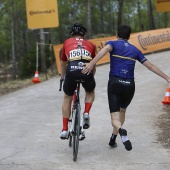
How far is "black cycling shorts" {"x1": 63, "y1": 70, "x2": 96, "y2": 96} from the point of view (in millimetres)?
5230

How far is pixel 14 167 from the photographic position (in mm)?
5074

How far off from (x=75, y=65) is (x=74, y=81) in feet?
0.82

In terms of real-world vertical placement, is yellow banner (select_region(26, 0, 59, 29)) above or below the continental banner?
above

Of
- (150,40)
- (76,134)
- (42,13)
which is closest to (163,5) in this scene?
(42,13)

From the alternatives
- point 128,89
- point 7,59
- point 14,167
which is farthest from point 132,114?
point 7,59

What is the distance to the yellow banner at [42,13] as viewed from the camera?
1647cm

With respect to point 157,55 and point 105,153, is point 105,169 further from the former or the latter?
point 157,55

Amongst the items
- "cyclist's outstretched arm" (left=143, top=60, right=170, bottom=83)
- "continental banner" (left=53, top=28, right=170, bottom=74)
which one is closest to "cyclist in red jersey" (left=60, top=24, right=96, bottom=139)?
"cyclist's outstretched arm" (left=143, top=60, right=170, bottom=83)

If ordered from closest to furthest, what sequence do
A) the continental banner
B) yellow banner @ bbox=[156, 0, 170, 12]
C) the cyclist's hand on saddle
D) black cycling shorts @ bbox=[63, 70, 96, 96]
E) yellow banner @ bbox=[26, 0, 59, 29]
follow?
the cyclist's hand on saddle < black cycling shorts @ bbox=[63, 70, 96, 96] < yellow banner @ bbox=[156, 0, 170, 12] < yellow banner @ bbox=[26, 0, 59, 29] < the continental banner

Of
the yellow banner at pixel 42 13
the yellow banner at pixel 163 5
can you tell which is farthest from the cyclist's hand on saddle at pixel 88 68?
the yellow banner at pixel 42 13

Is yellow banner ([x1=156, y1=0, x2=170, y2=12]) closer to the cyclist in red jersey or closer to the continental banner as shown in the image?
the cyclist in red jersey

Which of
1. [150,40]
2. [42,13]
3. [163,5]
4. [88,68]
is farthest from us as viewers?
[150,40]

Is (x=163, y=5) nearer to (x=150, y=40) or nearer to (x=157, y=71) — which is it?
(x=157, y=71)

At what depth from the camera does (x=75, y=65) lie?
17.2 ft
